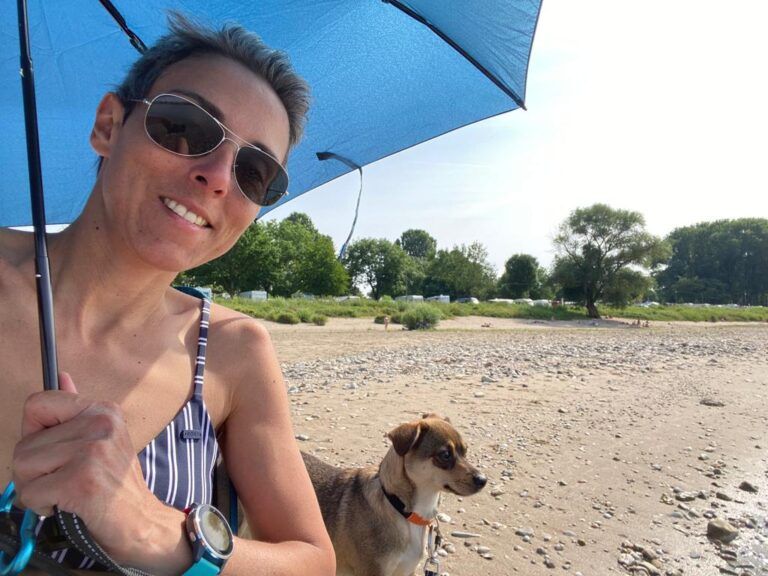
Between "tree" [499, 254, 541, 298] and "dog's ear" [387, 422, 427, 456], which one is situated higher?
"tree" [499, 254, 541, 298]

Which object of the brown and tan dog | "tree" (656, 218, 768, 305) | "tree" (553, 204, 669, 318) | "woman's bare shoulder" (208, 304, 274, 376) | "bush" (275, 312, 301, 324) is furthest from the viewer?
"tree" (656, 218, 768, 305)

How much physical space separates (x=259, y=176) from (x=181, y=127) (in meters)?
0.29

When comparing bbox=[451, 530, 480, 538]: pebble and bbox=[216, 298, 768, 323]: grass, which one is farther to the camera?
bbox=[216, 298, 768, 323]: grass

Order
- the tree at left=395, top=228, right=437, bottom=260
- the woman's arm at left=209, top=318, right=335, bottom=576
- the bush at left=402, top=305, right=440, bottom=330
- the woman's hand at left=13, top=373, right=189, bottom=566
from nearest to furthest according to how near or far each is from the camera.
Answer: the woman's hand at left=13, top=373, right=189, bottom=566, the woman's arm at left=209, top=318, right=335, bottom=576, the bush at left=402, top=305, right=440, bottom=330, the tree at left=395, top=228, right=437, bottom=260

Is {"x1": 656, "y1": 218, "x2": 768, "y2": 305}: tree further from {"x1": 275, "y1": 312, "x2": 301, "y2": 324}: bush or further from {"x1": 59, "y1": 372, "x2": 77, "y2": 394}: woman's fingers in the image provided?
{"x1": 59, "y1": 372, "x2": 77, "y2": 394}: woman's fingers

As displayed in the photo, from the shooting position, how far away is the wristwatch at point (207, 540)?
114 centimetres

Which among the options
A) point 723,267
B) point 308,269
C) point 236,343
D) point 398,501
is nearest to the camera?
point 236,343

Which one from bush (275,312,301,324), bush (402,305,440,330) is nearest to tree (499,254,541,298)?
bush (402,305,440,330)

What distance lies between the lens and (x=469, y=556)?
420 cm

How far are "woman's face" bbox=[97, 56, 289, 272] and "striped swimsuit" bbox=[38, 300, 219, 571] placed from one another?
42cm

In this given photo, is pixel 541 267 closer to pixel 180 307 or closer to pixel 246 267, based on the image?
Result: pixel 246 267

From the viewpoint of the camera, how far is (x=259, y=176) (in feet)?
5.56

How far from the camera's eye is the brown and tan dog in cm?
375

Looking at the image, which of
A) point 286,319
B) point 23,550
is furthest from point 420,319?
point 23,550
